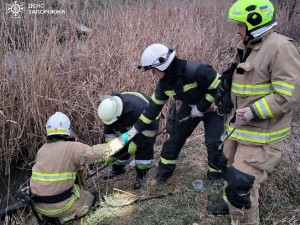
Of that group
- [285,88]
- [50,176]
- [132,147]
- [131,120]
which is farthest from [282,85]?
[50,176]

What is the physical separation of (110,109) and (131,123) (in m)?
0.47

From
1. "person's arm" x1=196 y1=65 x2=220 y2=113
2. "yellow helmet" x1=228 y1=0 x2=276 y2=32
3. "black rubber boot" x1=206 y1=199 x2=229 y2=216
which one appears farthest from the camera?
"person's arm" x1=196 y1=65 x2=220 y2=113

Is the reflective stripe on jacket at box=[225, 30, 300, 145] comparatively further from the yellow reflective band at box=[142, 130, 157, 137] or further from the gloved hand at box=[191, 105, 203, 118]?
the yellow reflective band at box=[142, 130, 157, 137]

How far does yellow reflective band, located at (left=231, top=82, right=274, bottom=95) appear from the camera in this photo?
2.27m

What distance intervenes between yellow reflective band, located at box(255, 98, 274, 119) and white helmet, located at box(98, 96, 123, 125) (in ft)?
6.20

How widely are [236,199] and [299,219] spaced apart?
65 cm

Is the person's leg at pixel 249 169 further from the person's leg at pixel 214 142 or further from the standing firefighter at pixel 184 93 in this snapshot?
the person's leg at pixel 214 142

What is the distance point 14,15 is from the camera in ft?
15.1

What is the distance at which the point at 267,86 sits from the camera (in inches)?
89.1

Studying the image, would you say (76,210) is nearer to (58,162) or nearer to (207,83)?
(58,162)

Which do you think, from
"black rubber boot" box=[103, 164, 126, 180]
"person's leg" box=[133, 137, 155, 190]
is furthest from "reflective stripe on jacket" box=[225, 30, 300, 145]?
"black rubber boot" box=[103, 164, 126, 180]

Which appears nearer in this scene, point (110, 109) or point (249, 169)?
point (249, 169)

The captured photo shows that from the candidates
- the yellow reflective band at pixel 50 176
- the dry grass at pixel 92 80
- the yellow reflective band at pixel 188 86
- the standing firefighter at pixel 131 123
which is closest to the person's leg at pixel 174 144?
the dry grass at pixel 92 80
